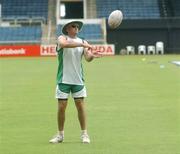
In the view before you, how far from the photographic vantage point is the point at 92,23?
58.3 meters

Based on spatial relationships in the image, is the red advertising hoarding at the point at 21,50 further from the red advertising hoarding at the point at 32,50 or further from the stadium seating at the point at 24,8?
the stadium seating at the point at 24,8

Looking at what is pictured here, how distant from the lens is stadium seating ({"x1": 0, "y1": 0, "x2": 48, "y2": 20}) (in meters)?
61.7

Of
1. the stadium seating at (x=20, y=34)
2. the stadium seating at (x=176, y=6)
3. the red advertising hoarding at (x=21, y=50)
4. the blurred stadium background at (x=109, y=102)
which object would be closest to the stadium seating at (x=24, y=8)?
the stadium seating at (x=20, y=34)

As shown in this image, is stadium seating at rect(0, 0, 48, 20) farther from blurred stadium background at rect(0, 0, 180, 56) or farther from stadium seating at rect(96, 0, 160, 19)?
stadium seating at rect(96, 0, 160, 19)

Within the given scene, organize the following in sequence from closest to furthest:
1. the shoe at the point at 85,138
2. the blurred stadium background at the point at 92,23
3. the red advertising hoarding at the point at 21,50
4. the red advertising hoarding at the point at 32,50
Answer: the shoe at the point at 85,138 < the red advertising hoarding at the point at 32,50 < the red advertising hoarding at the point at 21,50 < the blurred stadium background at the point at 92,23

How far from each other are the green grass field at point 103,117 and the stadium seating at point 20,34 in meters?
29.8

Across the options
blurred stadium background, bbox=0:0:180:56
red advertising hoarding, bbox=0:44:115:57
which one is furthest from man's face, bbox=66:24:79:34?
blurred stadium background, bbox=0:0:180:56

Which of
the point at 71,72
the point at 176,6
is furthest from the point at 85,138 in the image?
Result: the point at 176,6

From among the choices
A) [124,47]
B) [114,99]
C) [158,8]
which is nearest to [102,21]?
[124,47]

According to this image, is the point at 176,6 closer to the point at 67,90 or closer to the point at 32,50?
the point at 32,50

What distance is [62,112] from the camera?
11.3 metres

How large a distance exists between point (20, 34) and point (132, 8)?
10916mm

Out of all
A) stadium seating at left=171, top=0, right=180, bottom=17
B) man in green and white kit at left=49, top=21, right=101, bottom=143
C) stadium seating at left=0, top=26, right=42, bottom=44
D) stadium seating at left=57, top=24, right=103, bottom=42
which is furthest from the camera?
stadium seating at left=171, top=0, right=180, bottom=17

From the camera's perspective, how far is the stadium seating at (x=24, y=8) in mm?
61688
